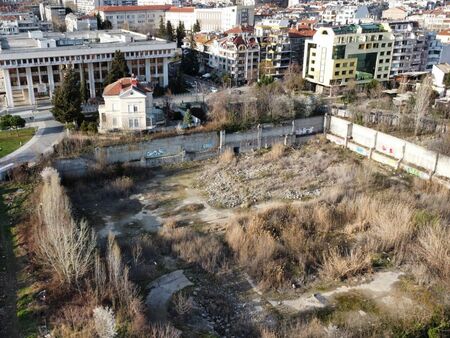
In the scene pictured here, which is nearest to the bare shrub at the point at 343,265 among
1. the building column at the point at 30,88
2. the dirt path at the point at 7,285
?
the dirt path at the point at 7,285

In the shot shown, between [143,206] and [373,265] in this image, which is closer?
[373,265]

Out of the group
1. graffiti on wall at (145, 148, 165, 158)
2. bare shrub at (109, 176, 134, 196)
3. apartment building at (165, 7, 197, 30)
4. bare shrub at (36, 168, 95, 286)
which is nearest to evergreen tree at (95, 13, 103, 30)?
apartment building at (165, 7, 197, 30)

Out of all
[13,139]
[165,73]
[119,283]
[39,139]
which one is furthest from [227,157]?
[165,73]

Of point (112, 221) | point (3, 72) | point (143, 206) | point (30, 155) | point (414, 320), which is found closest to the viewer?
point (414, 320)

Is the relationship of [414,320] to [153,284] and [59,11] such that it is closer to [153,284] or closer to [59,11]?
[153,284]

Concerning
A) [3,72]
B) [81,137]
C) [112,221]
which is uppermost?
[3,72]

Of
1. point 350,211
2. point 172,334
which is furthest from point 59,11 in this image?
point 172,334

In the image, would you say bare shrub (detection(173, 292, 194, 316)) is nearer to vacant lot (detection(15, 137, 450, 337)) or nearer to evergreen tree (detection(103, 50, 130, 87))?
vacant lot (detection(15, 137, 450, 337))
